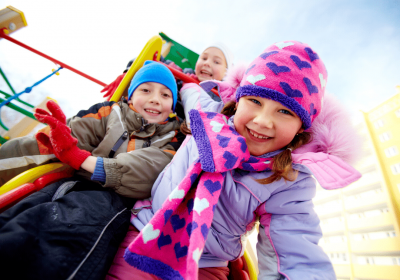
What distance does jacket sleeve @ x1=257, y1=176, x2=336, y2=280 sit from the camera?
51 centimetres

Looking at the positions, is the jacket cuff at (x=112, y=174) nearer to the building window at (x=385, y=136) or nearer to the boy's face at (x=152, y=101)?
the boy's face at (x=152, y=101)

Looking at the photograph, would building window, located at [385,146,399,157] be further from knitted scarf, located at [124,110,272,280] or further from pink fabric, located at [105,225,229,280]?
pink fabric, located at [105,225,229,280]

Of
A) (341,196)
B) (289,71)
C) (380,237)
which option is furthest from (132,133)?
(341,196)

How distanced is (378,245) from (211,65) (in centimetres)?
342

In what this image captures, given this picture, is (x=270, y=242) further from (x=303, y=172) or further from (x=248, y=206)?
(x=303, y=172)

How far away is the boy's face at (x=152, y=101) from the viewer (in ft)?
3.44

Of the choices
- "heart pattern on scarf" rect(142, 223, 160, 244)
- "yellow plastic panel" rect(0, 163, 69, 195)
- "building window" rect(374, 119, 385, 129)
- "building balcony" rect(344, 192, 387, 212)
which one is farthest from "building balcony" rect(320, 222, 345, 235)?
"yellow plastic panel" rect(0, 163, 69, 195)

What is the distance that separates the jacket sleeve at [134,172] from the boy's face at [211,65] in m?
1.02

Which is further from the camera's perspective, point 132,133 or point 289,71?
point 132,133

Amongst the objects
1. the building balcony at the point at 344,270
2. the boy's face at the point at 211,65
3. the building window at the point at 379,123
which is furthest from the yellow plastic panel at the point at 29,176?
the building balcony at the point at 344,270

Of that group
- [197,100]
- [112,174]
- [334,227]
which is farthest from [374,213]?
[112,174]

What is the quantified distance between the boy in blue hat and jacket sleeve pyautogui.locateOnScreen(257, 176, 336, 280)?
512 mm

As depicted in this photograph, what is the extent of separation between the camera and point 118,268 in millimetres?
598

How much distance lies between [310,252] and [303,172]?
258 millimetres
